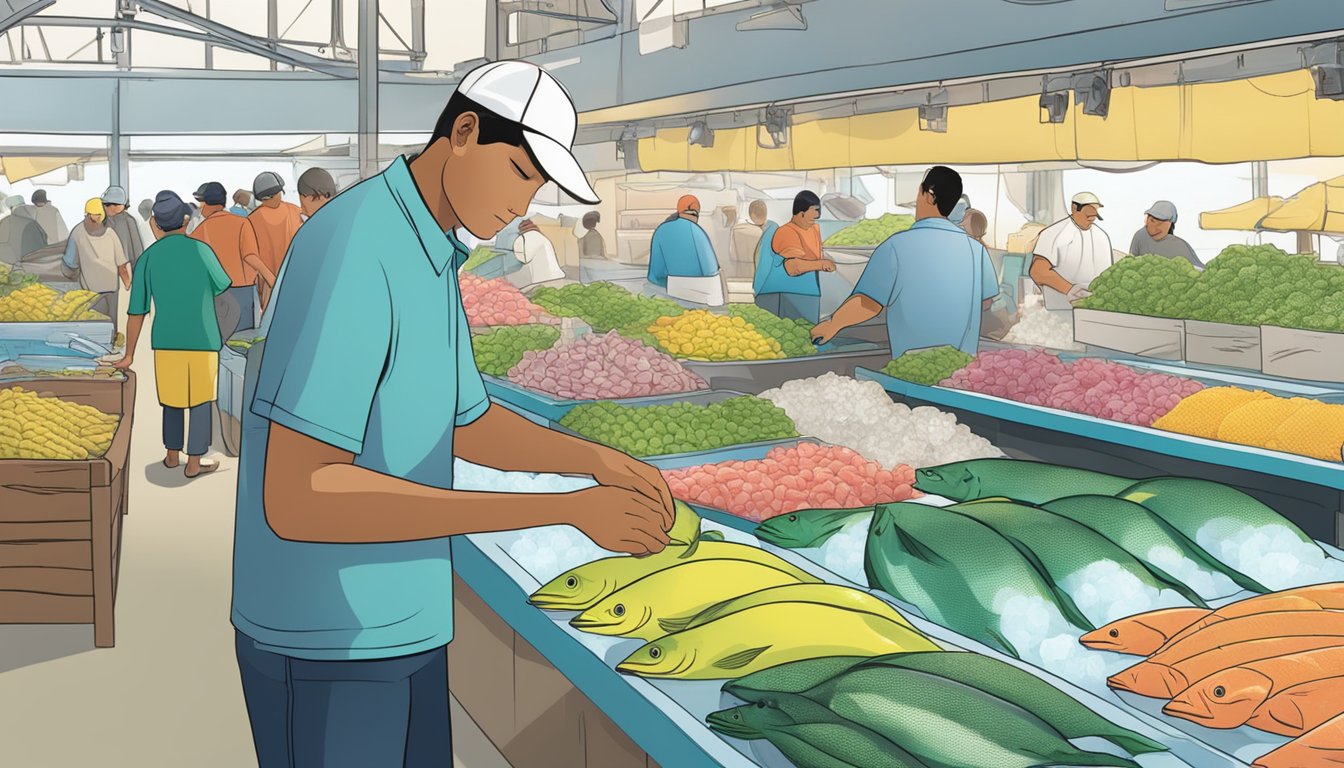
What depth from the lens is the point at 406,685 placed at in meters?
1.78

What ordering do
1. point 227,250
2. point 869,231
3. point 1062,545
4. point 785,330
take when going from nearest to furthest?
point 1062,545 < point 785,330 < point 227,250 < point 869,231

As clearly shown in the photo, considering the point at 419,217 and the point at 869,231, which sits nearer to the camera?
the point at 419,217

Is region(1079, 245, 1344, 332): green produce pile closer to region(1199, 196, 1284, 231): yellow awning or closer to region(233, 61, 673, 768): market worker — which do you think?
region(1199, 196, 1284, 231): yellow awning

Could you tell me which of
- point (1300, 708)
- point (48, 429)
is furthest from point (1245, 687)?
point (48, 429)

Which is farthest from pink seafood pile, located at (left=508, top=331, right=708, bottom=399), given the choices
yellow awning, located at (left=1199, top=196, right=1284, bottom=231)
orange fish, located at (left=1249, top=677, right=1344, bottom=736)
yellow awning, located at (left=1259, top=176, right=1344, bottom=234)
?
yellow awning, located at (left=1199, top=196, right=1284, bottom=231)

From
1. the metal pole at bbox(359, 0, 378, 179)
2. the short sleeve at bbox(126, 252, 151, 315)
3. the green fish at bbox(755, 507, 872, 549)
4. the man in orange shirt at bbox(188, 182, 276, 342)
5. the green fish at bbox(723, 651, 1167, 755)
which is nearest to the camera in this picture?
the green fish at bbox(723, 651, 1167, 755)

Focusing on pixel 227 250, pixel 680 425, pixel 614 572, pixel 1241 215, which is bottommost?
pixel 614 572

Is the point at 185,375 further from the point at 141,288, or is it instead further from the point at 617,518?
the point at 617,518

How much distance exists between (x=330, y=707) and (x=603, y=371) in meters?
3.38

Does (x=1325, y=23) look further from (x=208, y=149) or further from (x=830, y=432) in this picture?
(x=208, y=149)

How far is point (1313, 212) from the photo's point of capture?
247 inches

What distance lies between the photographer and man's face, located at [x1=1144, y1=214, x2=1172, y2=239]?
6.93 m

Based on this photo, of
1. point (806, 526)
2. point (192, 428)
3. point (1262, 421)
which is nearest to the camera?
point (806, 526)

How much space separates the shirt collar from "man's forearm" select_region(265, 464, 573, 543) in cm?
35
